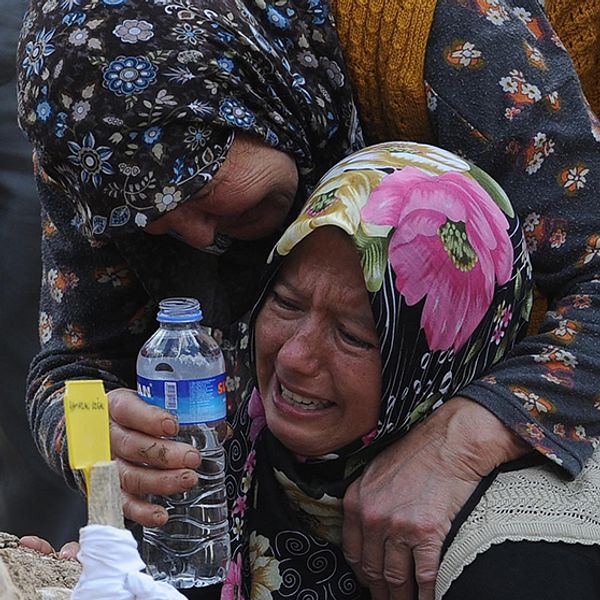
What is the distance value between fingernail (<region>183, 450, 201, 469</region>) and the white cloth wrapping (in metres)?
0.67

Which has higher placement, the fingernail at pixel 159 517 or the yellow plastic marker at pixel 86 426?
the yellow plastic marker at pixel 86 426

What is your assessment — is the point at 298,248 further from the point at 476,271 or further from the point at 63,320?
the point at 63,320

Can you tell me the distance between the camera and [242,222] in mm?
2162

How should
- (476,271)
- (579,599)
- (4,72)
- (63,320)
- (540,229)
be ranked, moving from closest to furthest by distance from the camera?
(579,599), (476,271), (540,229), (63,320), (4,72)

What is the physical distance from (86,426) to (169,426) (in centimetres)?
58

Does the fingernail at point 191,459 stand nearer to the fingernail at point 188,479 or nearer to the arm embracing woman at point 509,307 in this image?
the fingernail at point 188,479

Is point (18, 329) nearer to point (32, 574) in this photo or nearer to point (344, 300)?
point (344, 300)

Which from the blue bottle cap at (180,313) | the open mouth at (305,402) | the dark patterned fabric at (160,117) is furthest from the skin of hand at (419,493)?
the dark patterned fabric at (160,117)

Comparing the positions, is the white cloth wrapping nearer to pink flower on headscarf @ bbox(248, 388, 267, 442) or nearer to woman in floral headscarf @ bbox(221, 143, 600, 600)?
woman in floral headscarf @ bbox(221, 143, 600, 600)

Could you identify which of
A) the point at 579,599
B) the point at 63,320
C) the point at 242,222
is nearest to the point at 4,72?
the point at 63,320

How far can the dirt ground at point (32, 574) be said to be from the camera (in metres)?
1.50

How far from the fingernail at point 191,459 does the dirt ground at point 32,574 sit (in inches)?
8.7

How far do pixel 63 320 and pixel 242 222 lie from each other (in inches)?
18.5

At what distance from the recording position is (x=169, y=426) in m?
1.82
